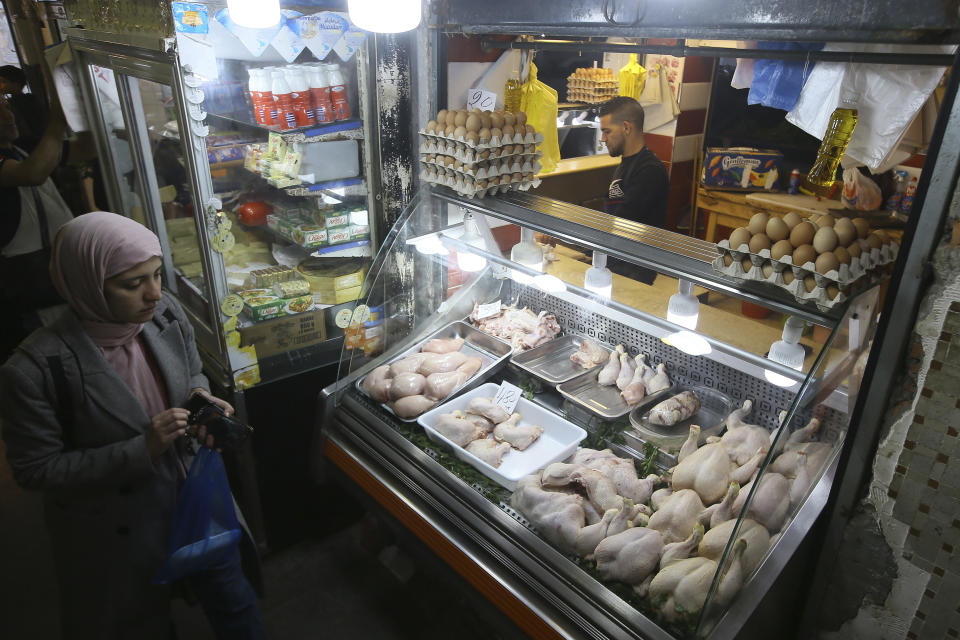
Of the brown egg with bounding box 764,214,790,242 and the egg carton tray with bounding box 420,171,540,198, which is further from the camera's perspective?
the egg carton tray with bounding box 420,171,540,198

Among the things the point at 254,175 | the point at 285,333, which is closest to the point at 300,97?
the point at 254,175

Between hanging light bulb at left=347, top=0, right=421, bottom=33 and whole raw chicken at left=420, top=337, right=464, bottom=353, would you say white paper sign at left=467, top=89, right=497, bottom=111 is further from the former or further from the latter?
whole raw chicken at left=420, top=337, right=464, bottom=353

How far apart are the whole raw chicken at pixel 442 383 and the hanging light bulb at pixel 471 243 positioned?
0.63 m

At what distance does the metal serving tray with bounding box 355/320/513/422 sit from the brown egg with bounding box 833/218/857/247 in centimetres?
159

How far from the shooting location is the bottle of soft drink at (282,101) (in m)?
3.21

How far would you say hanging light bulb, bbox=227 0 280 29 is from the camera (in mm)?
2541

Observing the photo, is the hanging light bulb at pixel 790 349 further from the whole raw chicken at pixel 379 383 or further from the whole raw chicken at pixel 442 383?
the whole raw chicken at pixel 379 383

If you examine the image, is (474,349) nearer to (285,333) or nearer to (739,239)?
(285,333)

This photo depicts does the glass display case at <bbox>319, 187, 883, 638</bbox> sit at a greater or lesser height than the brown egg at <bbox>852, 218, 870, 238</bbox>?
lesser

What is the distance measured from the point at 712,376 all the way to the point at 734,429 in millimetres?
305

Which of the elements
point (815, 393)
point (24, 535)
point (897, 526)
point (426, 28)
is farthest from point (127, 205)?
point (897, 526)

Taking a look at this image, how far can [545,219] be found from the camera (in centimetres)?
276

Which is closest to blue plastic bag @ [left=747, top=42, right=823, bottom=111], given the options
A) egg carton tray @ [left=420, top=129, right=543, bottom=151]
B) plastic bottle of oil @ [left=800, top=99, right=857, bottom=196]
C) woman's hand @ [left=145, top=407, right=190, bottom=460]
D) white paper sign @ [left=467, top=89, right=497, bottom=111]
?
plastic bottle of oil @ [left=800, top=99, right=857, bottom=196]

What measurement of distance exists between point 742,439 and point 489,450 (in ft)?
3.28
